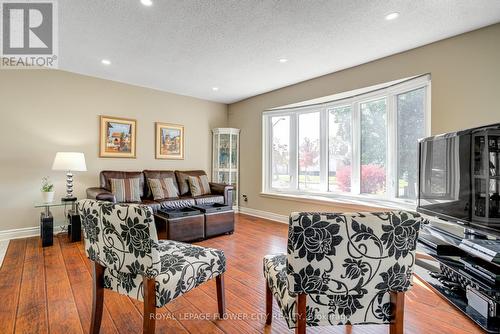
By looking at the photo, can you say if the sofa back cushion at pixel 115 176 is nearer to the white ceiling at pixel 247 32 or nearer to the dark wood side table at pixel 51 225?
the dark wood side table at pixel 51 225

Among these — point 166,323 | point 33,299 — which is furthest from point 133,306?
point 33,299

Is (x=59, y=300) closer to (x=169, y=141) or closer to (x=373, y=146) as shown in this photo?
(x=169, y=141)

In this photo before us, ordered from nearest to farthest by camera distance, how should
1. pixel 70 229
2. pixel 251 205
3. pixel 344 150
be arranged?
1. pixel 70 229
2. pixel 344 150
3. pixel 251 205

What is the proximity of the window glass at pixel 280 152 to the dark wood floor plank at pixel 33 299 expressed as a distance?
3681mm

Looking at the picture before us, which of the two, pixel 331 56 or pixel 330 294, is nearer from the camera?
pixel 330 294

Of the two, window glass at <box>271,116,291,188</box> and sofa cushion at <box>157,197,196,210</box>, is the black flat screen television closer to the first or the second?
window glass at <box>271,116,291,188</box>

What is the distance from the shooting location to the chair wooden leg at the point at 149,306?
1245mm

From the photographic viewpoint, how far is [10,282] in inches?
85.5

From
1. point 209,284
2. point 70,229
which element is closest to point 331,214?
point 209,284

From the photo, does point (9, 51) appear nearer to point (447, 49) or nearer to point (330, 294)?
point (330, 294)

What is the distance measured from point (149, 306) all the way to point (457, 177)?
2323mm

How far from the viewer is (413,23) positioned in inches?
93.9

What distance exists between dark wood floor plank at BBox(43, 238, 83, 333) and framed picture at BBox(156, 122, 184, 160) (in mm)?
2393

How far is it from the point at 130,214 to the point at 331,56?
3.02m
